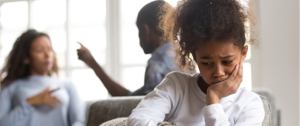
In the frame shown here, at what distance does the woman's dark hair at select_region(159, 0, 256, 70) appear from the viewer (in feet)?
4.04

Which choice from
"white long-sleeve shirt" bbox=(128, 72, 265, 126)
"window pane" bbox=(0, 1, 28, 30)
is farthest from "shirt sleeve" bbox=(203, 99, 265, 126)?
"window pane" bbox=(0, 1, 28, 30)

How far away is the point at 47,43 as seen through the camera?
2.32m

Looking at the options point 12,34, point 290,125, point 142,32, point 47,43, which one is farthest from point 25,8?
point 290,125

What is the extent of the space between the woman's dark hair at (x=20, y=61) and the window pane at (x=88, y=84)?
1.20m

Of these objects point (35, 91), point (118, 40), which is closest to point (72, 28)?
point (118, 40)

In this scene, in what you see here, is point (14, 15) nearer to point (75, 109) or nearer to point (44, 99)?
point (44, 99)

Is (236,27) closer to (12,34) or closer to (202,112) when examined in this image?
(202,112)

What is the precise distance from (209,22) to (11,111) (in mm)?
1347

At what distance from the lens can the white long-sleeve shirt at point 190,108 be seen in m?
1.17

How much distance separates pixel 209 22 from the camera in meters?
1.25

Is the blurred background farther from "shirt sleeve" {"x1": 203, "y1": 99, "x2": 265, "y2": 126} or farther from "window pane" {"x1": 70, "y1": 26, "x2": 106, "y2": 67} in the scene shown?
"shirt sleeve" {"x1": 203, "y1": 99, "x2": 265, "y2": 126}


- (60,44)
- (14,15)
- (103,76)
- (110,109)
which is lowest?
(110,109)

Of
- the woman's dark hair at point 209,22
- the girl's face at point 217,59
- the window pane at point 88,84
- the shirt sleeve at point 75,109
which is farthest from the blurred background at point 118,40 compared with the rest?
the girl's face at point 217,59

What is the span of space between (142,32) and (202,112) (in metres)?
1.06
